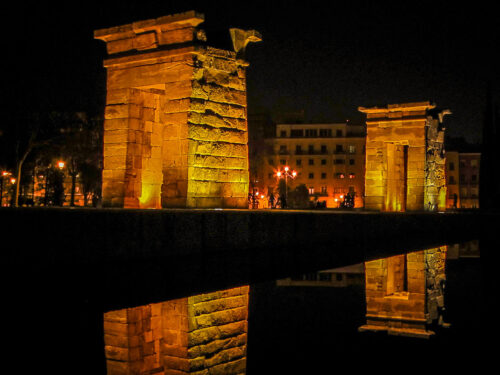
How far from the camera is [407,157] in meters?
28.2

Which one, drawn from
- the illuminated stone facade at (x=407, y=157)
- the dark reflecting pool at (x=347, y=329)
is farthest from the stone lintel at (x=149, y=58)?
the illuminated stone facade at (x=407, y=157)

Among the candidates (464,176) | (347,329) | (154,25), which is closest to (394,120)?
(154,25)

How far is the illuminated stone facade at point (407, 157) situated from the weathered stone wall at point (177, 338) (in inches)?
843

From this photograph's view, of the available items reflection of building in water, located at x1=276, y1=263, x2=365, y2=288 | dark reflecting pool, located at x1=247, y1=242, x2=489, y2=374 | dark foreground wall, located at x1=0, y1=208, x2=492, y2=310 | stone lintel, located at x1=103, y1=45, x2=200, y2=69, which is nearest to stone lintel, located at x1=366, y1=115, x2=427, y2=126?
dark foreground wall, located at x1=0, y1=208, x2=492, y2=310

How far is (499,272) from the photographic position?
10719mm

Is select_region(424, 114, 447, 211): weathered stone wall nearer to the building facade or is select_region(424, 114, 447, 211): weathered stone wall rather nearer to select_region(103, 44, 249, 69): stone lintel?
select_region(103, 44, 249, 69): stone lintel

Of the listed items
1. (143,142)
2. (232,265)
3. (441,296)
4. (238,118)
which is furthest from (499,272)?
(143,142)

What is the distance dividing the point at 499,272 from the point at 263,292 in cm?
519

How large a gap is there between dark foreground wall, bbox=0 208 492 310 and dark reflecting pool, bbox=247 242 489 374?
1.85ft

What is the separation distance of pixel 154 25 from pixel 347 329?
10.7 m

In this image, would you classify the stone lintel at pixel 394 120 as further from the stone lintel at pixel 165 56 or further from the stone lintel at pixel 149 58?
the stone lintel at pixel 149 58

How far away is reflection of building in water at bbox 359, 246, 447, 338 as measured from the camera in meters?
6.32

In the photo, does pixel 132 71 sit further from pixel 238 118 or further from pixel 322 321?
pixel 322 321

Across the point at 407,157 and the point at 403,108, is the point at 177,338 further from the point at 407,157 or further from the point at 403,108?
the point at 407,157
